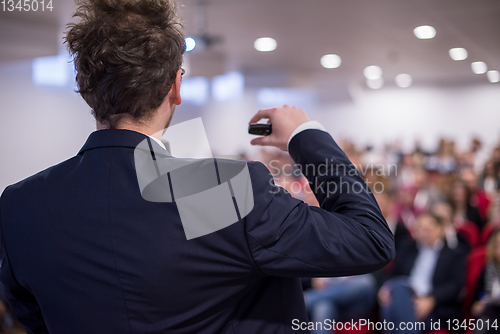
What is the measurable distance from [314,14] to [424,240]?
2.08 metres

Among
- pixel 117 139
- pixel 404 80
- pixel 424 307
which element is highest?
pixel 404 80

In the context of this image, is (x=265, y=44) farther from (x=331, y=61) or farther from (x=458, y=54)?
(x=458, y=54)

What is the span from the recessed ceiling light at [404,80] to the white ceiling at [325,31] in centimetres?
92

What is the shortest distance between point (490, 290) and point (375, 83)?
258 inches

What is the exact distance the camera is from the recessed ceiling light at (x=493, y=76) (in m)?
6.77

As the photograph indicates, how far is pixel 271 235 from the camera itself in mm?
475

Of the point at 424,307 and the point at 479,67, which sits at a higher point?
the point at 479,67

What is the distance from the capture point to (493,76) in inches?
281

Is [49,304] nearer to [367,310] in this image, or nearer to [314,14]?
[367,310]

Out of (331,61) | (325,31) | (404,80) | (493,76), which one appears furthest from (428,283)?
(493,76)

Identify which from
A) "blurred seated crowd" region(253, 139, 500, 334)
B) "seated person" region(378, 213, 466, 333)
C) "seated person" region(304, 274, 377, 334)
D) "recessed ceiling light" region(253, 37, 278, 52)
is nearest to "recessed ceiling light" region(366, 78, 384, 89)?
"recessed ceiling light" region(253, 37, 278, 52)

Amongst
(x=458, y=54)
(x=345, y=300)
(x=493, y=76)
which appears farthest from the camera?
(x=493, y=76)

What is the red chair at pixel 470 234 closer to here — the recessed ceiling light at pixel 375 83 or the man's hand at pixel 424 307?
the man's hand at pixel 424 307

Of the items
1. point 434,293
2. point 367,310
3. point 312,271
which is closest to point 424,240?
point 434,293
